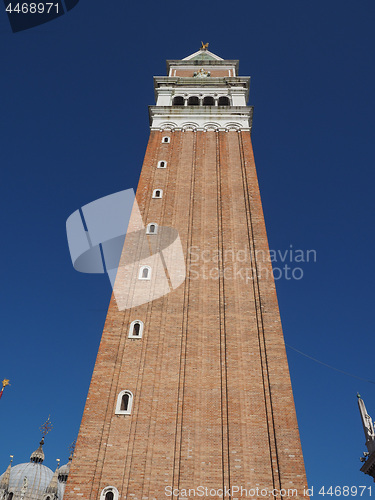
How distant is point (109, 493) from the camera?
13.7 metres

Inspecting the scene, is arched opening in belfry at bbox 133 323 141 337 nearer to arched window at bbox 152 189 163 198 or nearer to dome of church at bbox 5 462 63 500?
arched window at bbox 152 189 163 198

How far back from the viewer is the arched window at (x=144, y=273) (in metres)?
20.6

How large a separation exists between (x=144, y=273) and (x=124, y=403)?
639cm

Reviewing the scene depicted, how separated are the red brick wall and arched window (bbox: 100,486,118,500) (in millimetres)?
179

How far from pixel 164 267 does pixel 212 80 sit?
72.1ft

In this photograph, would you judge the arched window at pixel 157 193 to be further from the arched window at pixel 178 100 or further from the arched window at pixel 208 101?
the arched window at pixel 208 101

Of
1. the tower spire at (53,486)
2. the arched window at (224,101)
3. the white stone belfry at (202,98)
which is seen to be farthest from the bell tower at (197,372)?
the tower spire at (53,486)

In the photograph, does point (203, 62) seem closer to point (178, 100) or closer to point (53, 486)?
point (178, 100)

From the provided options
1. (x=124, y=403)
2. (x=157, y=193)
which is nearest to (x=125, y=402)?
(x=124, y=403)

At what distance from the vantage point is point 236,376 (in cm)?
1691

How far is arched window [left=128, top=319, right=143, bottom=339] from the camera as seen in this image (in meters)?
18.2

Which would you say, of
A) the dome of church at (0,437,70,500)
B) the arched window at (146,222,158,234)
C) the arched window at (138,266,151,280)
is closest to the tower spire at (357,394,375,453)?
the arched window at (138,266,151,280)

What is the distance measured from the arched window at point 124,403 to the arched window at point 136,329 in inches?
99.3

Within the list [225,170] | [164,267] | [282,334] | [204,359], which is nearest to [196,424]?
[204,359]
